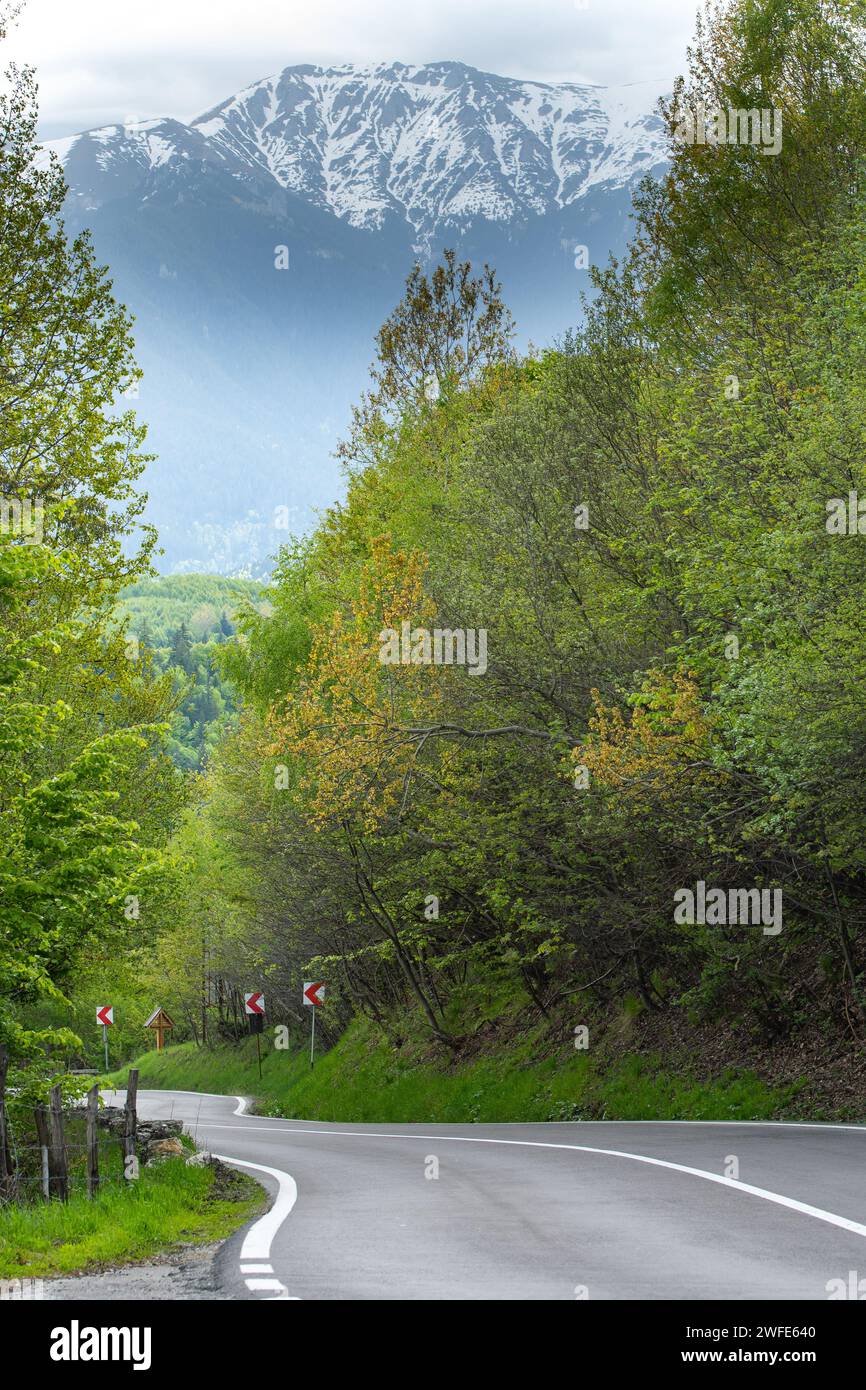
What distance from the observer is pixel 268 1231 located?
937cm

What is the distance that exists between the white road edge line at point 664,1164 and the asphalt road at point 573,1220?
0.10ft

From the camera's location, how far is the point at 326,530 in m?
40.9

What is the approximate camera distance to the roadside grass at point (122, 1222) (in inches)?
335

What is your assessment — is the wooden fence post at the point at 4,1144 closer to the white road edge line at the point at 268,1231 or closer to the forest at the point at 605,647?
the forest at the point at 605,647

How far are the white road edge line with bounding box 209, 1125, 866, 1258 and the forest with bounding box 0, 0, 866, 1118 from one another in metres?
3.68

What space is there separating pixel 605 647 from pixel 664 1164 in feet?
32.8

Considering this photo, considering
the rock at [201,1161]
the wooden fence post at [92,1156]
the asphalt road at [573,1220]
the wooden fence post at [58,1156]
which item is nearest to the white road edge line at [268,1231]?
the asphalt road at [573,1220]

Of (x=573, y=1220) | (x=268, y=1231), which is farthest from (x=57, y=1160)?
(x=573, y=1220)

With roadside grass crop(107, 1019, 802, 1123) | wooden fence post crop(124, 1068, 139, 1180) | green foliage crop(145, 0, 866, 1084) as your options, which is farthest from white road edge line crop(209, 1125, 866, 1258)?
green foliage crop(145, 0, 866, 1084)

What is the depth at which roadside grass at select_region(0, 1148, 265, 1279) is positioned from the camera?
851 cm

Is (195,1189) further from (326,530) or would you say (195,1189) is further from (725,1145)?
(326,530)

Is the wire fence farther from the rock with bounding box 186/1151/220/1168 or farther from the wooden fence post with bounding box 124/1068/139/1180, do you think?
the rock with bounding box 186/1151/220/1168

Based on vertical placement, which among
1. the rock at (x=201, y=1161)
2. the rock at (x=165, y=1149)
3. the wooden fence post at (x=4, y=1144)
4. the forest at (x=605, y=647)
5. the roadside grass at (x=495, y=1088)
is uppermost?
the forest at (x=605, y=647)

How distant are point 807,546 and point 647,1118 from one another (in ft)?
35.6
